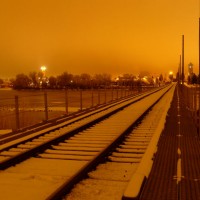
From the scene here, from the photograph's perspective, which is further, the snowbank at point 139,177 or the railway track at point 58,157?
the railway track at point 58,157

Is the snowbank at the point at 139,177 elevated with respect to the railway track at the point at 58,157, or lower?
elevated

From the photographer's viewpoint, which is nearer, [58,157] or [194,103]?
[58,157]

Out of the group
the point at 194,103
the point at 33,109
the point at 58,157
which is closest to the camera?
the point at 58,157

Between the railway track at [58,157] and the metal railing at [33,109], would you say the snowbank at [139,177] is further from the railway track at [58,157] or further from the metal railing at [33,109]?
the metal railing at [33,109]

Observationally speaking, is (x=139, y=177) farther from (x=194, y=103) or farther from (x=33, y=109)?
(x=33, y=109)

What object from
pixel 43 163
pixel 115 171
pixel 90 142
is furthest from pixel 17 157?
pixel 90 142

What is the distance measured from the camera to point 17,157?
7.78 meters

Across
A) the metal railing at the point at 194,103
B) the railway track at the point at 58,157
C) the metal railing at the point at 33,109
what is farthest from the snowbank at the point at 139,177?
the metal railing at the point at 33,109

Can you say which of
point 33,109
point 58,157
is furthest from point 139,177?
point 33,109

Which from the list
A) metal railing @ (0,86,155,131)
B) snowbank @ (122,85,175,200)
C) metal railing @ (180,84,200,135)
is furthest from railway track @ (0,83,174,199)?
metal railing @ (0,86,155,131)

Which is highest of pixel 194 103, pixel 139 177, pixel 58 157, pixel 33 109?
pixel 194 103

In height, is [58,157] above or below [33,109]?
above

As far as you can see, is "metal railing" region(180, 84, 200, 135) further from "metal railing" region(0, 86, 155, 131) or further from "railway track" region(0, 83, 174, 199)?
"metal railing" region(0, 86, 155, 131)

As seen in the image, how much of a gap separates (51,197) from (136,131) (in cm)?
Answer: 823
